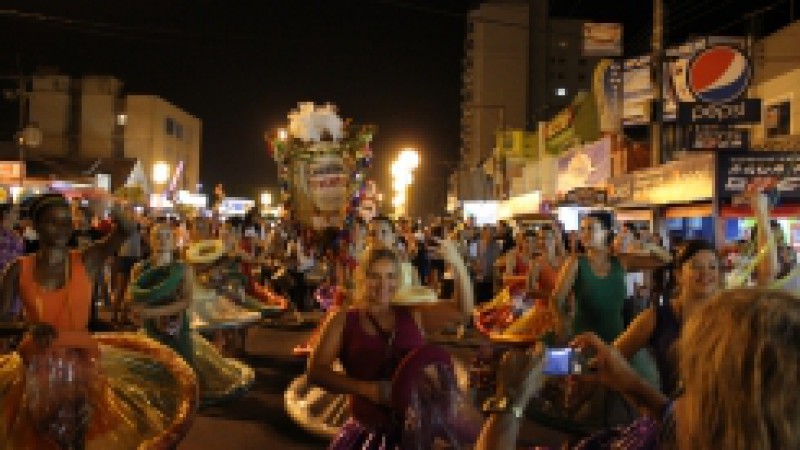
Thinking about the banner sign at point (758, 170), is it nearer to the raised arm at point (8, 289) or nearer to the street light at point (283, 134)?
the street light at point (283, 134)

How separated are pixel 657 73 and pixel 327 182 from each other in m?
7.30

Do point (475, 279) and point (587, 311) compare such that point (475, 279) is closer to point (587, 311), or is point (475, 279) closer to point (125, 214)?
point (587, 311)

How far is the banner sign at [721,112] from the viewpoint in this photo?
14224 millimetres

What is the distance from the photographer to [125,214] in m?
4.41

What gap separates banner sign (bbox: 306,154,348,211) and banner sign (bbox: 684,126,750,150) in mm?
7646

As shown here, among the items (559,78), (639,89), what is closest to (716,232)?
(639,89)

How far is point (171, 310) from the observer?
22.6ft

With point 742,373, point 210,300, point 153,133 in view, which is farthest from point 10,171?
point 153,133

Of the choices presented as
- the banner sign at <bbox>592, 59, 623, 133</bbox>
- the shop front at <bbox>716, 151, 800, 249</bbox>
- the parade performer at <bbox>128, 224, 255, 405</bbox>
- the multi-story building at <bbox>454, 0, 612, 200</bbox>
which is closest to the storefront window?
the banner sign at <bbox>592, 59, 623, 133</bbox>

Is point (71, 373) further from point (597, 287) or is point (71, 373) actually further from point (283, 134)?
point (283, 134)

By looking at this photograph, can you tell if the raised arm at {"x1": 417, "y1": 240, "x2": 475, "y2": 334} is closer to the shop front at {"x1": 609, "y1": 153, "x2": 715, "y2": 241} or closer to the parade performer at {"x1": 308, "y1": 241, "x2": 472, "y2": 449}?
the parade performer at {"x1": 308, "y1": 241, "x2": 472, "y2": 449}

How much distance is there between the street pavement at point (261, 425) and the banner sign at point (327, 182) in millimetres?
2377

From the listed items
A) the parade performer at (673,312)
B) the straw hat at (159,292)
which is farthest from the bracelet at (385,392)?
the straw hat at (159,292)

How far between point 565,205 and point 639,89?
386 cm
